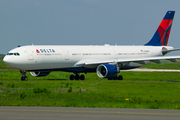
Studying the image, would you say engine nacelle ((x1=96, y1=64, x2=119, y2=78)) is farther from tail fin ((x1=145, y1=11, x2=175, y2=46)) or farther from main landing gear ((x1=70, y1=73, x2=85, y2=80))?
tail fin ((x1=145, y1=11, x2=175, y2=46))

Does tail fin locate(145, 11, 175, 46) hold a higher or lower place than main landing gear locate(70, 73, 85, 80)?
higher

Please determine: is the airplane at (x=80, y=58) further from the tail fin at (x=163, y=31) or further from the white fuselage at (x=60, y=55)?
the tail fin at (x=163, y=31)

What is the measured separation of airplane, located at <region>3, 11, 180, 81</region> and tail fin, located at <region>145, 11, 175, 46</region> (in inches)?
27.6

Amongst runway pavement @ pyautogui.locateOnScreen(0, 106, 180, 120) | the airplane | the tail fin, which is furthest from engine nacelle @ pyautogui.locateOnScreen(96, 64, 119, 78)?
runway pavement @ pyautogui.locateOnScreen(0, 106, 180, 120)

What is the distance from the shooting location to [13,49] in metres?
40.9

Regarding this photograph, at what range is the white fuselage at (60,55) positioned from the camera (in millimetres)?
40031

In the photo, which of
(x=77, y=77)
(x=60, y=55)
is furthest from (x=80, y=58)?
(x=60, y=55)

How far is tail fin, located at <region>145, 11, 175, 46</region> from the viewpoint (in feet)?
185

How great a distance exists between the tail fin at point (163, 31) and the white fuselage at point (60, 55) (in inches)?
147

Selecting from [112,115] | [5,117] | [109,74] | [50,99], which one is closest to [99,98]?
[50,99]

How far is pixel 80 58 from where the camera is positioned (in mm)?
45719

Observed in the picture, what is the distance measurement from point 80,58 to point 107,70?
4.91 metres

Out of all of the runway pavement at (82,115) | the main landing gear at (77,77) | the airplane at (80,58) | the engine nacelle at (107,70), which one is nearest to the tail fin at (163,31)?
the airplane at (80,58)

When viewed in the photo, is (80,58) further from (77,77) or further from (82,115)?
(82,115)
